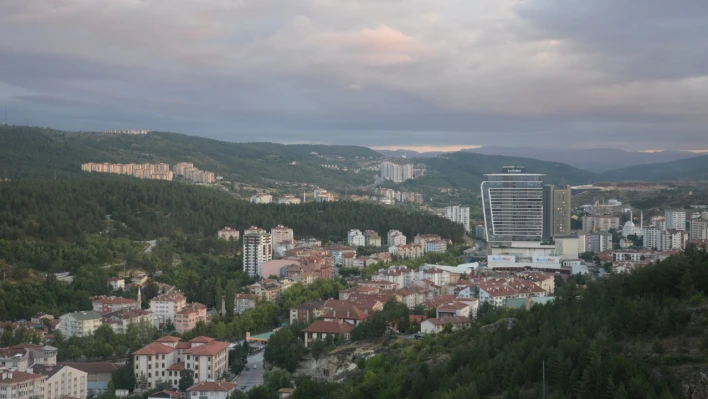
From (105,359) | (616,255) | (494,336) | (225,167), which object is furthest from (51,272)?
(225,167)

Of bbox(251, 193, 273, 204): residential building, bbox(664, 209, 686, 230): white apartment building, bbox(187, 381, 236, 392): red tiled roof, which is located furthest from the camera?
bbox(251, 193, 273, 204): residential building

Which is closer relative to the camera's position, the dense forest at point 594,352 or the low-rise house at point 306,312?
the dense forest at point 594,352

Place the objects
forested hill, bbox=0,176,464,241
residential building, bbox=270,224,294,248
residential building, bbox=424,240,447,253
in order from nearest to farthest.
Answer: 1. forested hill, bbox=0,176,464,241
2. residential building, bbox=270,224,294,248
3. residential building, bbox=424,240,447,253

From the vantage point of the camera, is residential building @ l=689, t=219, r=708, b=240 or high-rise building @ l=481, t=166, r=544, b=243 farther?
residential building @ l=689, t=219, r=708, b=240

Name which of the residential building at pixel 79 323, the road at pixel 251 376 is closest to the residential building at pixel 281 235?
the residential building at pixel 79 323

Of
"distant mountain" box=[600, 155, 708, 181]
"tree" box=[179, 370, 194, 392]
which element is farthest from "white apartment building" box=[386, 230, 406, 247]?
"distant mountain" box=[600, 155, 708, 181]

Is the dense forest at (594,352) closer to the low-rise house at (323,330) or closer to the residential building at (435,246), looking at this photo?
the low-rise house at (323,330)

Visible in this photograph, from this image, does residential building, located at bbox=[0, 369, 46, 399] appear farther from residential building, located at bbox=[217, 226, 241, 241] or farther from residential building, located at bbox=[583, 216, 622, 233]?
residential building, located at bbox=[583, 216, 622, 233]

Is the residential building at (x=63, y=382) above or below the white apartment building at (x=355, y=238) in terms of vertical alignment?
below

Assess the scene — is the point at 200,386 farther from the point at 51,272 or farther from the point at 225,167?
the point at 225,167
